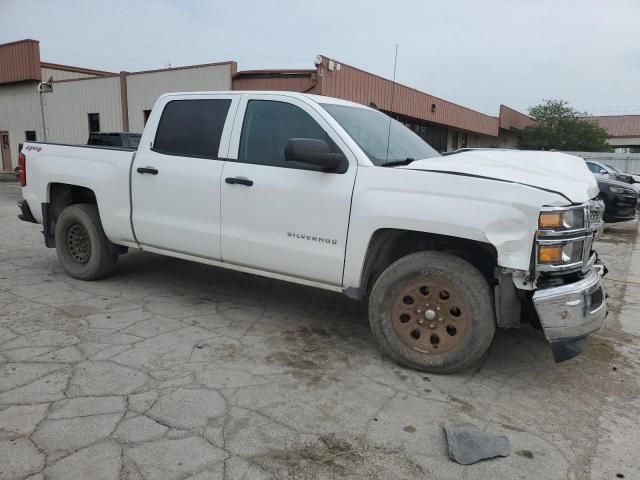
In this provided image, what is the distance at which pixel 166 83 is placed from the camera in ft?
64.2

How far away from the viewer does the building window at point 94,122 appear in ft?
75.1

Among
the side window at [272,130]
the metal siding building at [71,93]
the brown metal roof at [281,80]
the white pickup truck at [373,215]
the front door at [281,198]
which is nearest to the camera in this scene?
the white pickup truck at [373,215]

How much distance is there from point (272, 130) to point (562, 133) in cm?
4041

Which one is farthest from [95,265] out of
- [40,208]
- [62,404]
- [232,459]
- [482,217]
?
[482,217]

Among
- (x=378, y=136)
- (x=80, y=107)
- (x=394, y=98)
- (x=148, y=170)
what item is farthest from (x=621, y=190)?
(x=80, y=107)

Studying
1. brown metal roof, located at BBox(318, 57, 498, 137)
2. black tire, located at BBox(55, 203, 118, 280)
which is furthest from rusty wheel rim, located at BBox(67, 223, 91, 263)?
brown metal roof, located at BBox(318, 57, 498, 137)

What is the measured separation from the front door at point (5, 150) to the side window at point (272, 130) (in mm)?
28030

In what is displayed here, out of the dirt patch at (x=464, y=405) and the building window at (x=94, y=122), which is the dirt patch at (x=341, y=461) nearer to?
the dirt patch at (x=464, y=405)

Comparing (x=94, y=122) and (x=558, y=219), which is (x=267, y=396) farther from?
(x=94, y=122)

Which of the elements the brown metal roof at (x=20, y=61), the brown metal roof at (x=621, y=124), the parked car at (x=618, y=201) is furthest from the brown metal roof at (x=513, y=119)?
the brown metal roof at (x=20, y=61)

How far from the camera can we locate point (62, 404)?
2.96 meters

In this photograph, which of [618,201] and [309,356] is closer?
[309,356]

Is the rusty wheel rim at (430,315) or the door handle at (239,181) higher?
the door handle at (239,181)

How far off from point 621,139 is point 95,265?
56290 mm
